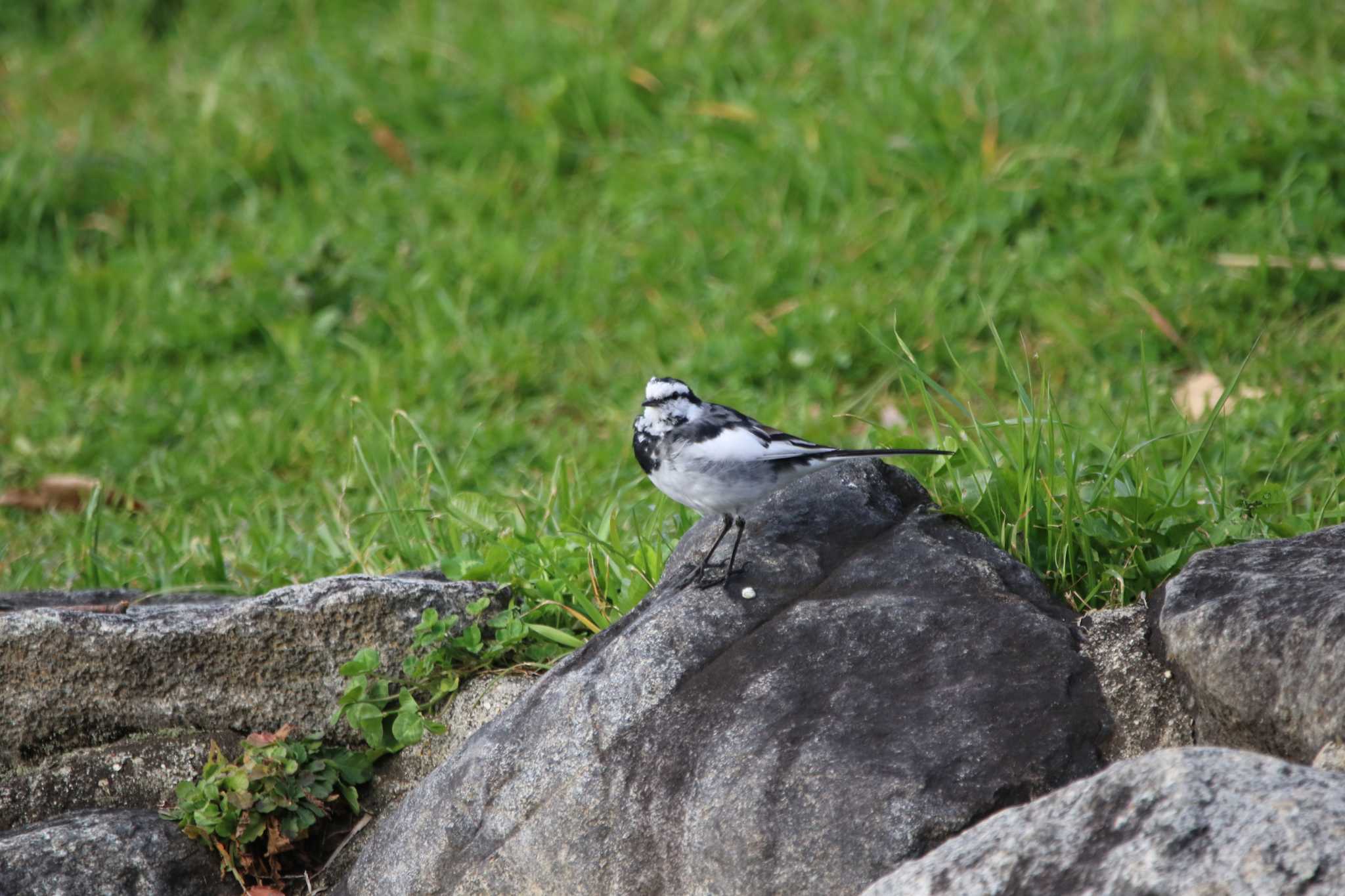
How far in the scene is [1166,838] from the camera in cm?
189

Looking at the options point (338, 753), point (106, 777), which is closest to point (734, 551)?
point (338, 753)

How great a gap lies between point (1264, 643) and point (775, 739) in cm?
88

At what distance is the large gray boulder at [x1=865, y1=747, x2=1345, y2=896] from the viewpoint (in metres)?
1.81

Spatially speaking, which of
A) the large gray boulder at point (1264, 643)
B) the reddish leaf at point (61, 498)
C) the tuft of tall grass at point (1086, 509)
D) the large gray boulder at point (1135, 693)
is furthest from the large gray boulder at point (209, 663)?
the reddish leaf at point (61, 498)

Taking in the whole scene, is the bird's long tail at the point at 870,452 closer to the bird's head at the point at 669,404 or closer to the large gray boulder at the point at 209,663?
the bird's head at the point at 669,404

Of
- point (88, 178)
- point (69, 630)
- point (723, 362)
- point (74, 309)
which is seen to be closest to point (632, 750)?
Answer: point (69, 630)

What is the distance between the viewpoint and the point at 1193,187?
5.75 m

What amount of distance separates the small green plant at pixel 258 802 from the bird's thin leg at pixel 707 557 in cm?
87

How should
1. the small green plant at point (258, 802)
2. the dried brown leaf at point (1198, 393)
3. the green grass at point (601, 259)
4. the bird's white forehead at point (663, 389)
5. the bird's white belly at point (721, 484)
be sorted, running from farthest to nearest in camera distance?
the dried brown leaf at point (1198, 393) < the green grass at point (601, 259) < the bird's white forehead at point (663, 389) < the bird's white belly at point (721, 484) < the small green plant at point (258, 802)

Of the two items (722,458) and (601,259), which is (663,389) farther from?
(601,259)

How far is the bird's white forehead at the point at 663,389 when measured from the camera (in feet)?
10.9

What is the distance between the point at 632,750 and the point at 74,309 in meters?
4.60

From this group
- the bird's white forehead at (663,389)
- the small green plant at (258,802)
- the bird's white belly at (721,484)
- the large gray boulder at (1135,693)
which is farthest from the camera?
the bird's white forehead at (663,389)

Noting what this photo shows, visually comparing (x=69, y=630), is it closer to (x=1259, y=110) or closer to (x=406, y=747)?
(x=406, y=747)
